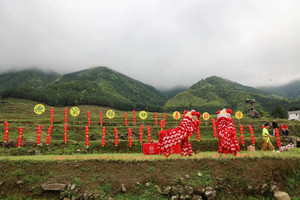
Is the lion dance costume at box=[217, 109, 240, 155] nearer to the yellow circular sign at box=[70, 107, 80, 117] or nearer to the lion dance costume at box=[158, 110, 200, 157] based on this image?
the lion dance costume at box=[158, 110, 200, 157]

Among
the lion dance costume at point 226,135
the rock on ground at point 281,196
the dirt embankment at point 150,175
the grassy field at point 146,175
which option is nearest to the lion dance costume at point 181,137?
the grassy field at point 146,175

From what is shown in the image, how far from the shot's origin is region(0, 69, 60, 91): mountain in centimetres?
15551

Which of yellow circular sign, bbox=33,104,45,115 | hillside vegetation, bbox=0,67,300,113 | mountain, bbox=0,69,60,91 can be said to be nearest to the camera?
yellow circular sign, bbox=33,104,45,115

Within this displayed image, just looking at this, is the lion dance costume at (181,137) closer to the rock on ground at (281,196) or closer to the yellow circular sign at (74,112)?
the rock on ground at (281,196)

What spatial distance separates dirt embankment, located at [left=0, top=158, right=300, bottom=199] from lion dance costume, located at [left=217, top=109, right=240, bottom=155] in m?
1.16

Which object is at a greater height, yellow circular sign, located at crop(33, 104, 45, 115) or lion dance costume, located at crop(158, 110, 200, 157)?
yellow circular sign, located at crop(33, 104, 45, 115)

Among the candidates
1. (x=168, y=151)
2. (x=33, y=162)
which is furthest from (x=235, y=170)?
(x=33, y=162)

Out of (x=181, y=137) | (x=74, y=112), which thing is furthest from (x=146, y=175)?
(x=74, y=112)

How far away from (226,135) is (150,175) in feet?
16.5

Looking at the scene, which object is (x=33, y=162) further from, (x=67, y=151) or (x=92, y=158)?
(x=67, y=151)

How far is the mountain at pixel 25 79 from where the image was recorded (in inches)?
6123

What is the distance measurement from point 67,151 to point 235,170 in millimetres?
13241

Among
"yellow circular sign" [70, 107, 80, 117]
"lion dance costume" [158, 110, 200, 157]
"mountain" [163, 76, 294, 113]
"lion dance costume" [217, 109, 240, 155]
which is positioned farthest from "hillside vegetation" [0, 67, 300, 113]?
"lion dance costume" [158, 110, 200, 157]

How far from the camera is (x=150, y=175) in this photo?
895 cm
